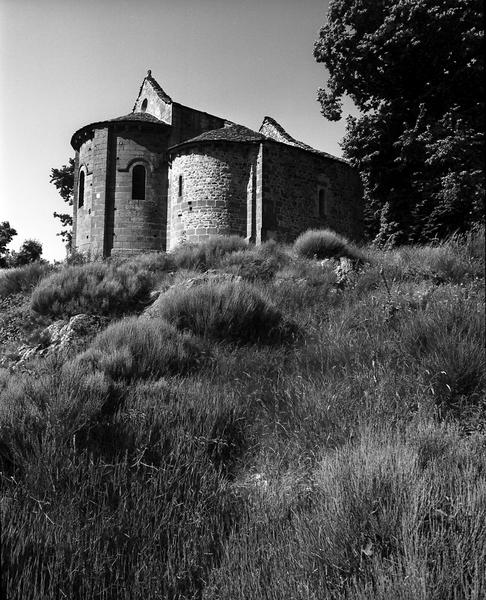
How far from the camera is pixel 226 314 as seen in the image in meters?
6.47

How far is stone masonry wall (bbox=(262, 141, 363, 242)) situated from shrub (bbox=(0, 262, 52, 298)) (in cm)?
1001

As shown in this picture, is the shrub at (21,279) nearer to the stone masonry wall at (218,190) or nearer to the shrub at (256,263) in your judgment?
the shrub at (256,263)

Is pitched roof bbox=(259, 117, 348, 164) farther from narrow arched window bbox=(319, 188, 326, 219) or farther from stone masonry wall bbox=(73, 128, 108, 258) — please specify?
stone masonry wall bbox=(73, 128, 108, 258)

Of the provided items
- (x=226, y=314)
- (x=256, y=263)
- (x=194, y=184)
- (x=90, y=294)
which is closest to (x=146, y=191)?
(x=194, y=184)

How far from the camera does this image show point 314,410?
3936mm

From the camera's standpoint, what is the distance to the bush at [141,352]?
4.95 metres

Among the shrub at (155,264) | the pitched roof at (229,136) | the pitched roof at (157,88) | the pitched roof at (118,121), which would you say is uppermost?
the pitched roof at (157,88)

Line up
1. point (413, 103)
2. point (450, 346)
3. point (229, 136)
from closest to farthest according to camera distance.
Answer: point (450, 346), point (413, 103), point (229, 136)

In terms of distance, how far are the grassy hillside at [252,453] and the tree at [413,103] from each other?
32.9ft

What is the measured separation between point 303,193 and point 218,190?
147 inches

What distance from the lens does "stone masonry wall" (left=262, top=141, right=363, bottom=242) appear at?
18969 mm

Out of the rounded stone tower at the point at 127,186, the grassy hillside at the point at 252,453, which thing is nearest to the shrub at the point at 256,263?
the grassy hillside at the point at 252,453

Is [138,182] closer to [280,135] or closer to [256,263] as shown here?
[280,135]

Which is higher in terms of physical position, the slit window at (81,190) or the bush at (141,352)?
the slit window at (81,190)
